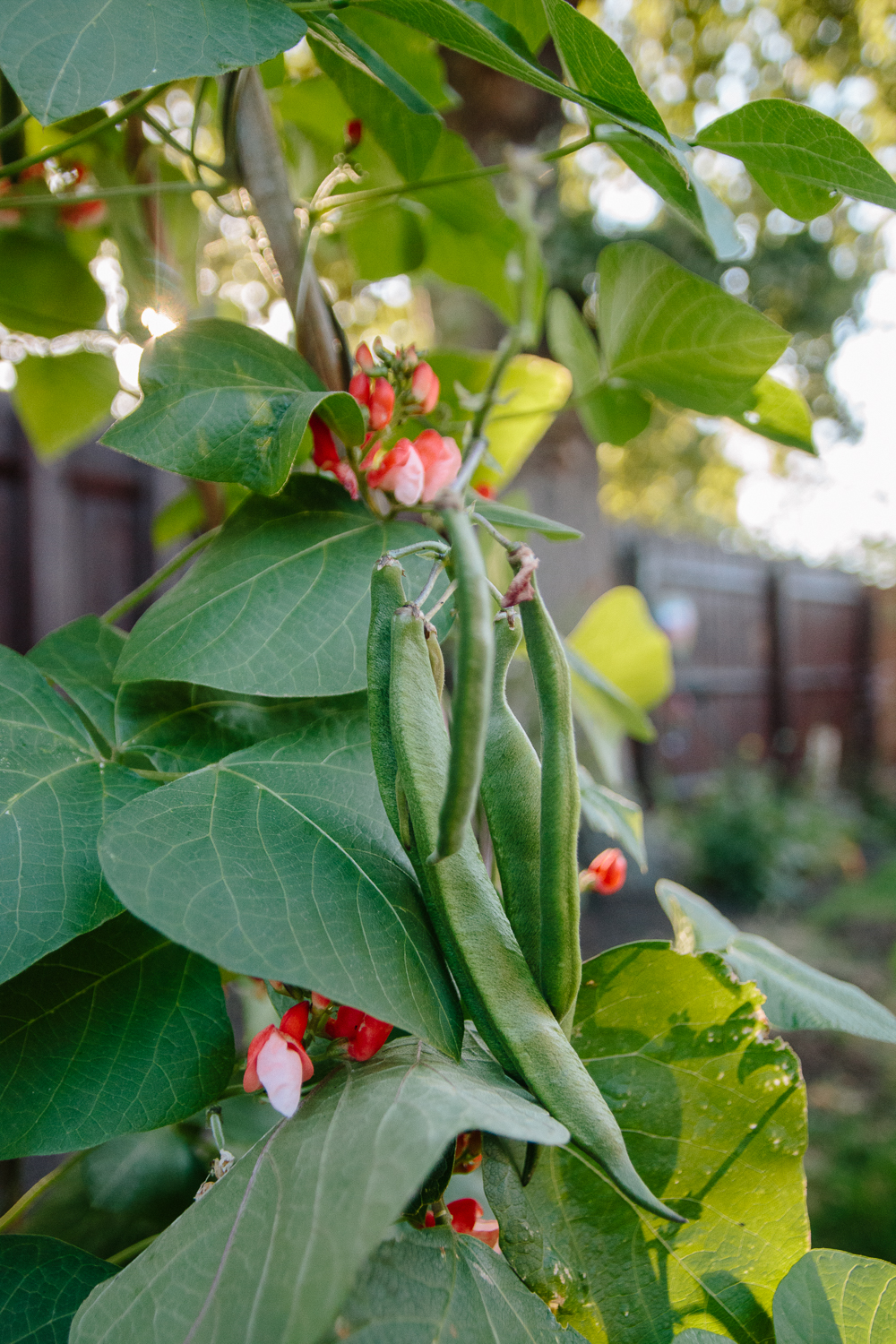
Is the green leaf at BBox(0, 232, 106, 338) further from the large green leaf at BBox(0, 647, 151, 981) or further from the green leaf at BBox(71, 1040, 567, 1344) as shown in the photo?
the green leaf at BBox(71, 1040, 567, 1344)

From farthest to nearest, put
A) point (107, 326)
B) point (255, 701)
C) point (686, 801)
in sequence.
→ point (686, 801) < point (107, 326) < point (255, 701)

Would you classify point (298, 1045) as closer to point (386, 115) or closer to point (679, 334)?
point (679, 334)

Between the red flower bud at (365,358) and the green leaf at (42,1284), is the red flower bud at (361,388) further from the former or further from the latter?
the green leaf at (42,1284)

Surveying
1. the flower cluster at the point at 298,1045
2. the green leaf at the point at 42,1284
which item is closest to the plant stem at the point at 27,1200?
the green leaf at the point at 42,1284

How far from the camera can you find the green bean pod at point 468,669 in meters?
0.25

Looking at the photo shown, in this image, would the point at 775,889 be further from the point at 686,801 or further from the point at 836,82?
the point at 836,82

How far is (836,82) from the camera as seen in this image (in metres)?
3.91

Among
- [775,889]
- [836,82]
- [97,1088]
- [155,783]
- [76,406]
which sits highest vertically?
[836,82]

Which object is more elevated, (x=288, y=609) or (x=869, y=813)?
(x=288, y=609)

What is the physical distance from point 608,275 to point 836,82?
14.7 ft

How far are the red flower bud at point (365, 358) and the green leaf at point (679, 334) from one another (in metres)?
0.21

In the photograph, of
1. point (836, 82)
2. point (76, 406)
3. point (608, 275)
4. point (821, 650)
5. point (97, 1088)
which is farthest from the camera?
point (821, 650)

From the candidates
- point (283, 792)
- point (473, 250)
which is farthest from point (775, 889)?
point (283, 792)

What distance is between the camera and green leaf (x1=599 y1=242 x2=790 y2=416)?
0.54 meters
